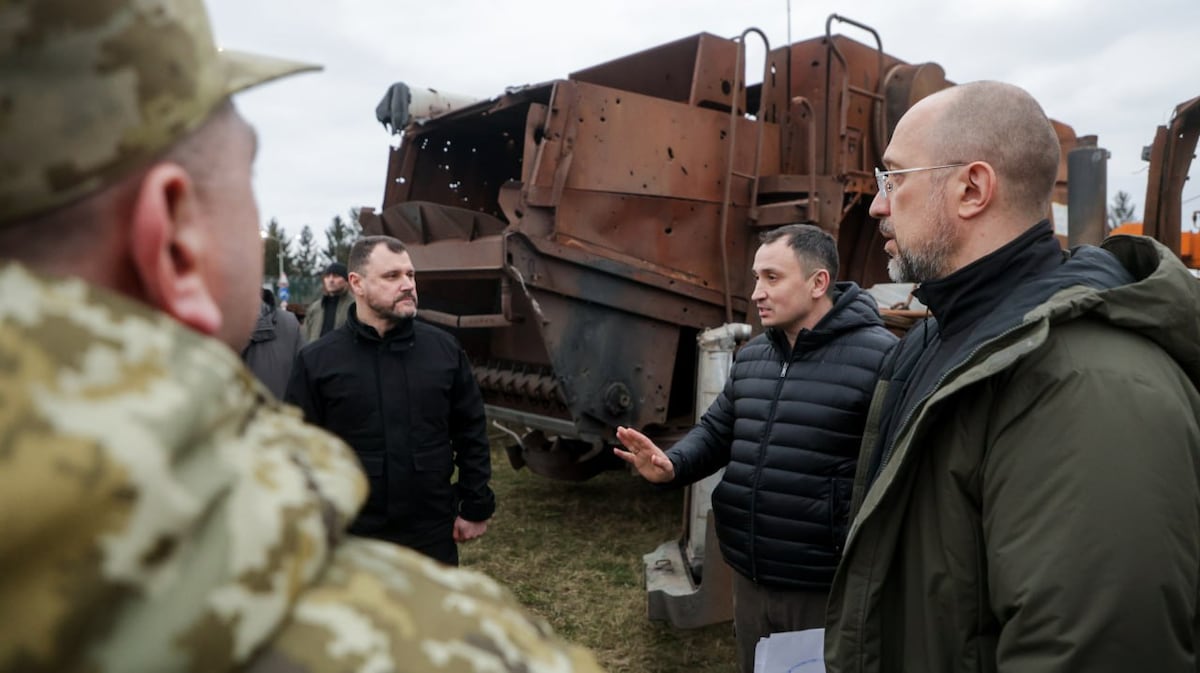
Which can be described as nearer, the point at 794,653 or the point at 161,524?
the point at 161,524

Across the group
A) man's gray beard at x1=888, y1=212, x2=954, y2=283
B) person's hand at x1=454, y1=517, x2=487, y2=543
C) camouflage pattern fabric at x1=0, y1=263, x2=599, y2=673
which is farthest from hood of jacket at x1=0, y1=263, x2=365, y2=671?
person's hand at x1=454, y1=517, x2=487, y2=543

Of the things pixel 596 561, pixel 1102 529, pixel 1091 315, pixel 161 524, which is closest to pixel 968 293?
pixel 1091 315

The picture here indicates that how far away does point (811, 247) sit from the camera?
2.77 m

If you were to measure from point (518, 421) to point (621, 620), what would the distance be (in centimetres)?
167

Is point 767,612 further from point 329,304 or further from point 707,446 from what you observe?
point 329,304

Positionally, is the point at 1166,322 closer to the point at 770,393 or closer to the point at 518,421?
the point at 770,393

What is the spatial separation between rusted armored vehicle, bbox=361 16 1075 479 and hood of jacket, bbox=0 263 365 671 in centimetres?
392

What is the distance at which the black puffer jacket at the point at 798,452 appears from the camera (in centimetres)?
243

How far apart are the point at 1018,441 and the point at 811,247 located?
61.1 inches

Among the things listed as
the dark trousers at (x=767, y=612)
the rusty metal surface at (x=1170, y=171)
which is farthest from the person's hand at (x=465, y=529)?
the rusty metal surface at (x=1170, y=171)

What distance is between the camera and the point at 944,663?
55.3 inches

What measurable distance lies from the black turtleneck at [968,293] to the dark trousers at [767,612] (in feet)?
2.96

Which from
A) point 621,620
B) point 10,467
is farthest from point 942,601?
point 621,620

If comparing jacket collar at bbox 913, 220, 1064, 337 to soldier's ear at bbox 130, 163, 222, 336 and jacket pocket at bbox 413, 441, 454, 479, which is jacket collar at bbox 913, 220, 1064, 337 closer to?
soldier's ear at bbox 130, 163, 222, 336
